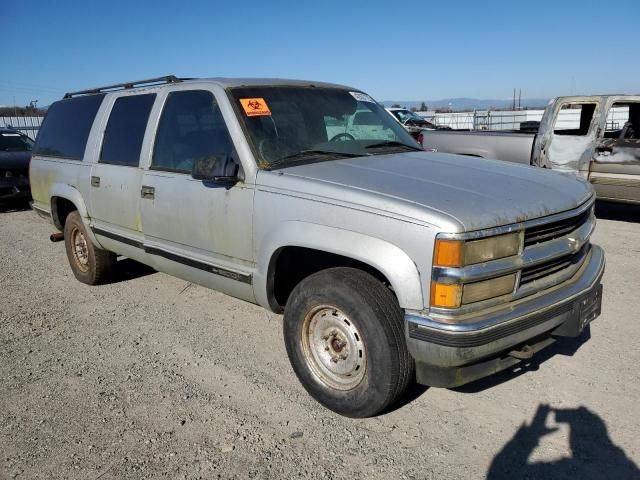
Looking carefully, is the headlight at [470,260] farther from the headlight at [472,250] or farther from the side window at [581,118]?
the side window at [581,118]

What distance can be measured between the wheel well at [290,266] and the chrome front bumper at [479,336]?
0.71 meters

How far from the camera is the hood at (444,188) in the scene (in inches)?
103

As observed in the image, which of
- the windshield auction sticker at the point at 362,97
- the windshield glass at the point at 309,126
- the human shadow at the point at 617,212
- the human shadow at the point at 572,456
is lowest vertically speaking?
the human shadow at the point at 572,456

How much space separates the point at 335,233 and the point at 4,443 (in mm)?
2166

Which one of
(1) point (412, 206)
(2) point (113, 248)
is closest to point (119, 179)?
(2) point (113, 248)

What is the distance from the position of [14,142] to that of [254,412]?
1062 cm

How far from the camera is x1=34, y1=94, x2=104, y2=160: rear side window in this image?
5.33 metres

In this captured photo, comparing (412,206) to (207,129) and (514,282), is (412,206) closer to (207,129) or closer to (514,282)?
(514,282)

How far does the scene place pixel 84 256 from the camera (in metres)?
5.72

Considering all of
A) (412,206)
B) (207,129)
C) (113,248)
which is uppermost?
(207,129)

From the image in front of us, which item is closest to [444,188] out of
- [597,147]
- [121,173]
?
[121,173]

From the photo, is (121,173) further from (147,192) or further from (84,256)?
(84,256)

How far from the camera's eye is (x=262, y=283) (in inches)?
134

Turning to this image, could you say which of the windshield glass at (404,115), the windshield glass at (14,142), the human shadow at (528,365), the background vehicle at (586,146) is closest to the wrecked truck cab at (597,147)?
the background vehicle at (586,146)
